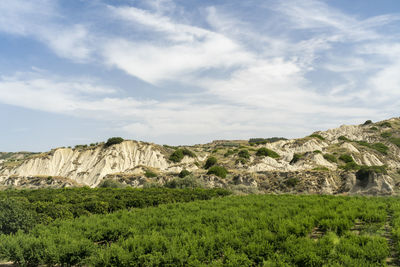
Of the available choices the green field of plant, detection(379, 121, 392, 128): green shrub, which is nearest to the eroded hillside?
detection(379, 121, 392, 128): green shrub

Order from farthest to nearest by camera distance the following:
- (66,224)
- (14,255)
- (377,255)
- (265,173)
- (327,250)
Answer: (265,173), (66,224), (14,255), (327,250), (377,255)

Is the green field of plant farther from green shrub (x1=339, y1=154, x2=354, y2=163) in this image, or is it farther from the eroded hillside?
green shrub (x1=339, y1=154, x2=354, y2=163)

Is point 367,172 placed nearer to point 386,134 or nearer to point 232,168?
point 232,168

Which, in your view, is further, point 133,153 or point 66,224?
point 133,153

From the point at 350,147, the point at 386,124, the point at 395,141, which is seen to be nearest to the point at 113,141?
the point at 350,147

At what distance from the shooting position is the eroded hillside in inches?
1663

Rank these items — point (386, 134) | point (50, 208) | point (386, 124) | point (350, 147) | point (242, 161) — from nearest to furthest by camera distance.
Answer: point (50, 208) < point (242, 161) < point (350, 147) < point (386, 134) < point (386, 124)

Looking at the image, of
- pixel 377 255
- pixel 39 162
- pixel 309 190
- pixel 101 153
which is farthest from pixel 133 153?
pixel 377 255

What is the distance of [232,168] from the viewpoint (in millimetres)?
58875

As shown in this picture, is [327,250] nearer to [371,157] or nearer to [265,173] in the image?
[265,173]

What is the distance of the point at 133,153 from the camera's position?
73938mm

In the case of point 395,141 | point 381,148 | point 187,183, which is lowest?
point 187,183

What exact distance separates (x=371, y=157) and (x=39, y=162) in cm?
9627

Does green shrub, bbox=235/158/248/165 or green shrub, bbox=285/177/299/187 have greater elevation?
green shrub, bbox=235/158/248/165
